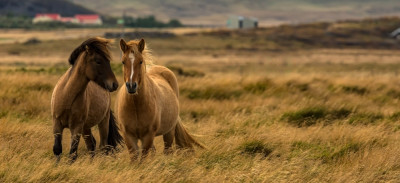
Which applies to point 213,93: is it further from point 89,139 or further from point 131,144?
point 131,144

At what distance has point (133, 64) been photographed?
781cm

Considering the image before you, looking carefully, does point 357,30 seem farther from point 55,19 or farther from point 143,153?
point 143,153

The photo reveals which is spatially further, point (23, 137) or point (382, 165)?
point (23, 137)

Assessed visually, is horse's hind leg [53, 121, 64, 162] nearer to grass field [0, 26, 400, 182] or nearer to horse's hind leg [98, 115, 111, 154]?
grass field [0, 26, 400, 182]

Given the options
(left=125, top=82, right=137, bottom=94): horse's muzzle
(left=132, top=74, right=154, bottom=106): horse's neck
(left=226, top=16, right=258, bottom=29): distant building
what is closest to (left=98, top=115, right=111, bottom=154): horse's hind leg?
(left=132, top=74, right=154, bottom=106): horse's neck

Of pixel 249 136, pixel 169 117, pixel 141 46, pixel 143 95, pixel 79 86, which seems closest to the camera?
pixel 141 46

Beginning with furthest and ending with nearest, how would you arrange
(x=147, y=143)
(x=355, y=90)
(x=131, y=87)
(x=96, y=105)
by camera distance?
1. (x=355, y=90)
2. (x=96, y=105)
3. (x=147, y=143)
4. (x=131, y=87)

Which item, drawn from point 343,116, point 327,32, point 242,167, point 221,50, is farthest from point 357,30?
point 242,167

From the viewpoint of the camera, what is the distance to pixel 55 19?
119 metres

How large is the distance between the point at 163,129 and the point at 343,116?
6086mm

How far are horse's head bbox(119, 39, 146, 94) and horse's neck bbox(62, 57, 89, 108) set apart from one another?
1117mm

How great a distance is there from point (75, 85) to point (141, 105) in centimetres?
113

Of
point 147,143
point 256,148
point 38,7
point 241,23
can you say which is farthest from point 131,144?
point 38,7

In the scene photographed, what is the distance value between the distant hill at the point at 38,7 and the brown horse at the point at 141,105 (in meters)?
131
